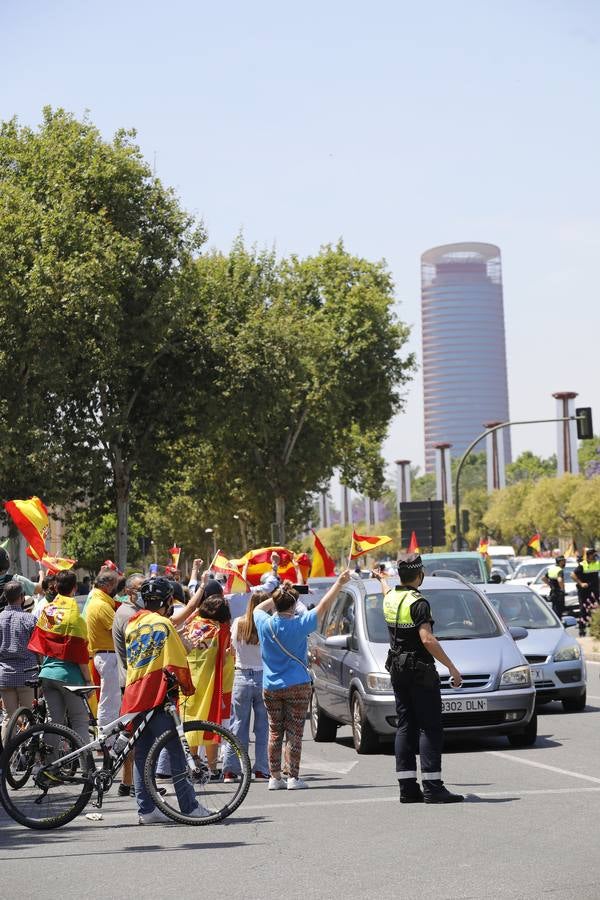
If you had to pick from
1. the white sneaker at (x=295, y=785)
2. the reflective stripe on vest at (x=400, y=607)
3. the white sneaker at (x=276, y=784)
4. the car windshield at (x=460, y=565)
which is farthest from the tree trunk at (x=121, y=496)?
the reflective stripe on vest at (x=400, y=607)

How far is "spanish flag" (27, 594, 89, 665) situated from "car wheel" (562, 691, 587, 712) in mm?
7676

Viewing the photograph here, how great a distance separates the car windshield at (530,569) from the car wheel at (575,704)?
30.0 metres

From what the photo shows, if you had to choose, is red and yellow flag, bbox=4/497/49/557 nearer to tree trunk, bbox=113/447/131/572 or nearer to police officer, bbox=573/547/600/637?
police officer, bbox=573/547/600/637

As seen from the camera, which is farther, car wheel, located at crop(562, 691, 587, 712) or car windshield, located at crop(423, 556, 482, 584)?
car windshield, located at crop(423, 556, 482, 584)

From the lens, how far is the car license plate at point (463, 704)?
46.2 feet

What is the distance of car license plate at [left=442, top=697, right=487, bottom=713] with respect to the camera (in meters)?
14.1

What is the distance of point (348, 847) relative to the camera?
9211 mm

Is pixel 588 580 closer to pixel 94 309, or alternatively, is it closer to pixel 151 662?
pixel 94 309

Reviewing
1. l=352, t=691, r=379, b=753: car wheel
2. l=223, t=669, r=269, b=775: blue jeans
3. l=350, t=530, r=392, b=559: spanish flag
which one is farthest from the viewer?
l=350, t=530, r=392, b=559: spanish flag

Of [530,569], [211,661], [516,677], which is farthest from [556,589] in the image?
[211,661]

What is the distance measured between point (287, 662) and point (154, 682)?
2.01 metres

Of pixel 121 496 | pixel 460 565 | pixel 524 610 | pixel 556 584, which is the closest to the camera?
pixel 524 610

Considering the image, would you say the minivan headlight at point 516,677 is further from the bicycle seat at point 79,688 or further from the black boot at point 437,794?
the bicycle seat at point 79,688

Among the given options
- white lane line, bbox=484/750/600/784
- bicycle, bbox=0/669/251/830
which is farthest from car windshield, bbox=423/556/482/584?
bicycle, bbox=0/669/251/830
